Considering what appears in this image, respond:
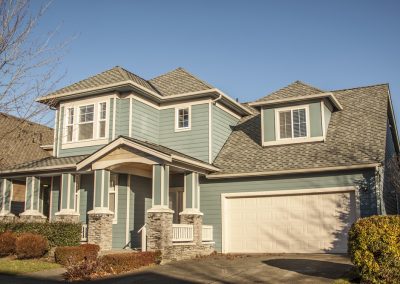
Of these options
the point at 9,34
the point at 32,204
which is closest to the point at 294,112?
the point at 32,204

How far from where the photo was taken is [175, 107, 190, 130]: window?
2138cm

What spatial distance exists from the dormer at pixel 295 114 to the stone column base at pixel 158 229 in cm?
654

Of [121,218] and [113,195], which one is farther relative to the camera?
[113,195]

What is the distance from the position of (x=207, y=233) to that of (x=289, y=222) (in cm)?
335

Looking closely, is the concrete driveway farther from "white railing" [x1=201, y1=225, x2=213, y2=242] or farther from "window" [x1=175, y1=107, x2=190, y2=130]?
"window" [x1=175, y1=107, x2=190, y2=130]

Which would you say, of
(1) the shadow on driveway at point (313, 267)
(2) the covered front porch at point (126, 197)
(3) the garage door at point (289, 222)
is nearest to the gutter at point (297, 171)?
(2) the covered front porch at point (126, 197)

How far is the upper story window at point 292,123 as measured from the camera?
19942mm

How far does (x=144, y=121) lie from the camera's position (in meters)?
20.8

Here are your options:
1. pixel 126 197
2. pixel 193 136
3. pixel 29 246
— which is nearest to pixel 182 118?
pixel 193 136

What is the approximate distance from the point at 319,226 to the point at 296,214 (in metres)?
0.99

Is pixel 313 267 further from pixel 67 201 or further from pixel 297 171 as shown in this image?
pixel 67 201

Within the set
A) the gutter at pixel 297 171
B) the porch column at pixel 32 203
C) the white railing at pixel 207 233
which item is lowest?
the white railing at pixel 207 233

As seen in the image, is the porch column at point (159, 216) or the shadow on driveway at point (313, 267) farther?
the porch column at point (159, 216)

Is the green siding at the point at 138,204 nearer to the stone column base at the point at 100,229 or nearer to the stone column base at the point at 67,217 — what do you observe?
the stone column base at the point at 100,229
